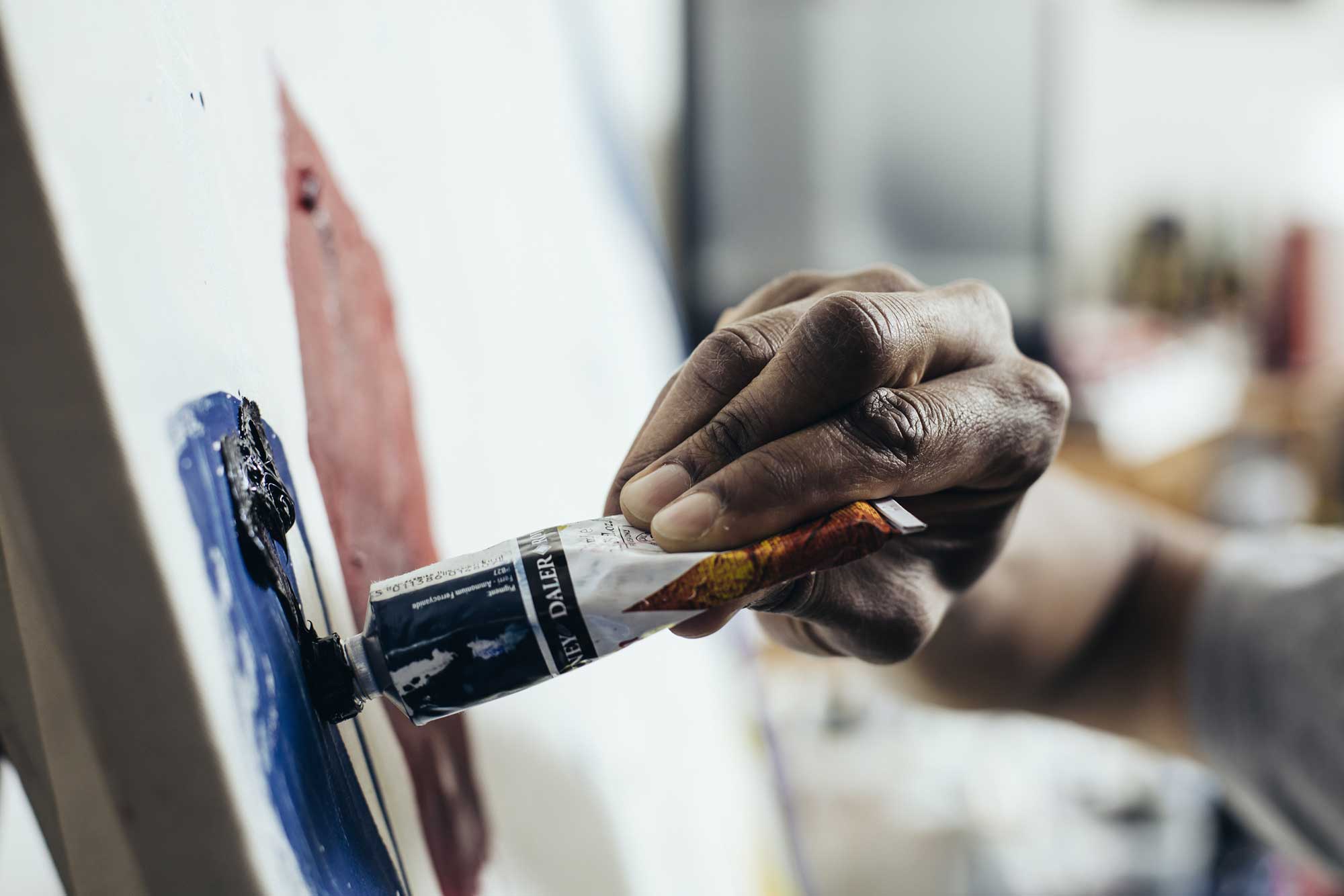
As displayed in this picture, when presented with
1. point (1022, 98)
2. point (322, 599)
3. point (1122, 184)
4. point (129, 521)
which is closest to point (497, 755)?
point (322, 599)

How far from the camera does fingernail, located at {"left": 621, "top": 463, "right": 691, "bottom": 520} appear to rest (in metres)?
0.33

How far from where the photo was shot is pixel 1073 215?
252 cm

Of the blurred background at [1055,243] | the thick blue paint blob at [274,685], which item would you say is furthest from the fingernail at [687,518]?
the blurred background at [1055,243]

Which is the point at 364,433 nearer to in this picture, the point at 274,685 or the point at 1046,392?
the point at 274,685

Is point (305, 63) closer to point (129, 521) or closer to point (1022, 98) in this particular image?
point (129, 521)

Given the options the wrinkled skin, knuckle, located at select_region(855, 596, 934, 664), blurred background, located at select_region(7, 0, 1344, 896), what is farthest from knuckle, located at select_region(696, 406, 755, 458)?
blurred background, located at select_region(7, 0, 1344, 896)

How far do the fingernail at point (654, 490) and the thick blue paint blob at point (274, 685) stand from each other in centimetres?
11

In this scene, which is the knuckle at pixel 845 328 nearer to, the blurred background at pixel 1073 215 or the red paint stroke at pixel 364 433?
the red paint stroke at pixel 364 433

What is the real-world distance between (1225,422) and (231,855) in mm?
2350

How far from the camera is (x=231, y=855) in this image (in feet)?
0.80

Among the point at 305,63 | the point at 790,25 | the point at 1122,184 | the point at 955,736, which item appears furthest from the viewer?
the point at 1122,184

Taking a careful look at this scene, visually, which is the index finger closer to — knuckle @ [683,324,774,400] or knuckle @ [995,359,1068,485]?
knuckle @ [683,324,774,400]

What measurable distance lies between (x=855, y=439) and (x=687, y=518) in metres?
0.08

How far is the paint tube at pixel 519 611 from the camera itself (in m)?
0.30
